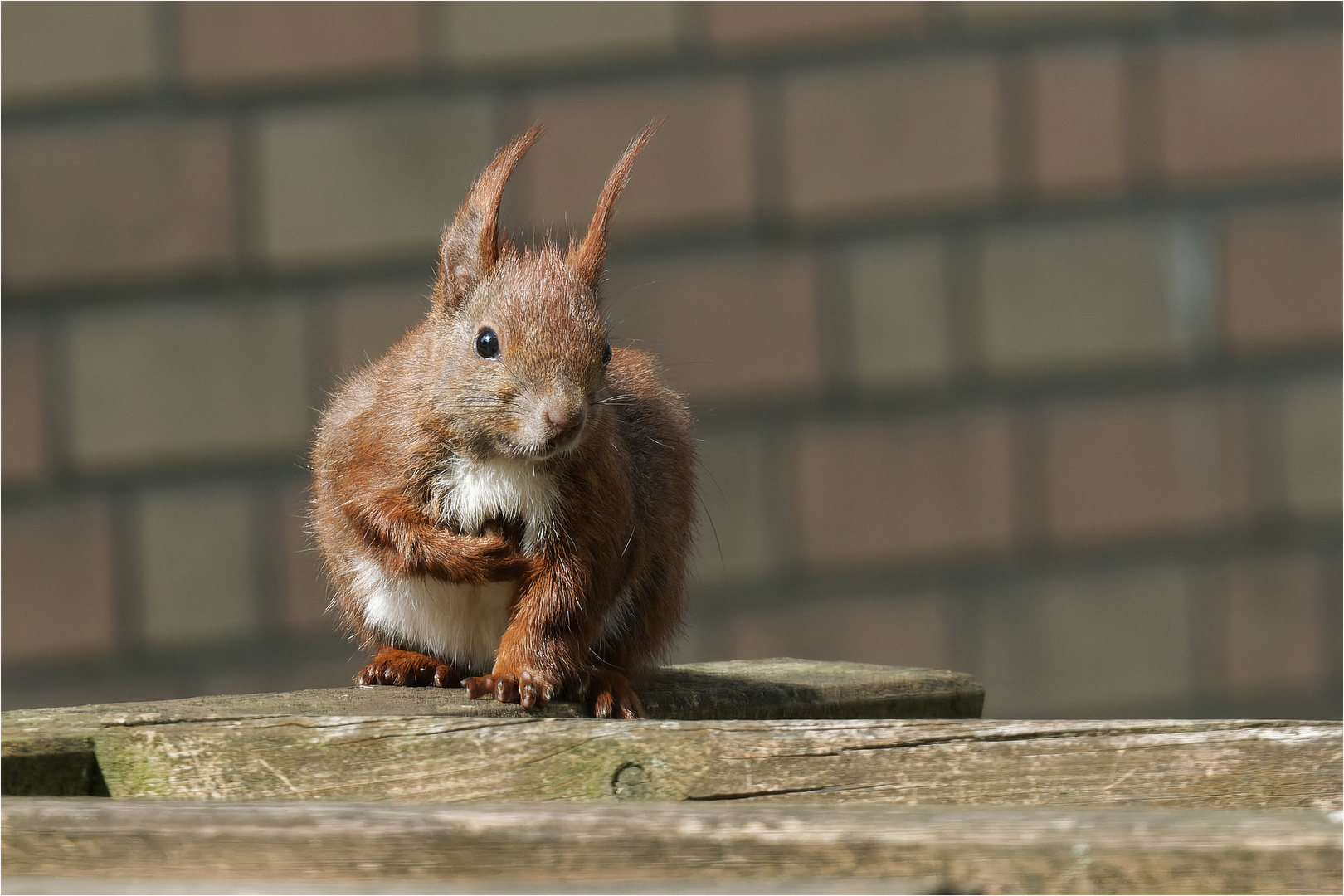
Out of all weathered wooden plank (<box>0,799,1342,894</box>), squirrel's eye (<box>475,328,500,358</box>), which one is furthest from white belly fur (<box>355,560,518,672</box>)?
weathered wooden plank (<box>0,799,1342,894</box>)

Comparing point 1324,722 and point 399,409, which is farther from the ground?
point 399,409

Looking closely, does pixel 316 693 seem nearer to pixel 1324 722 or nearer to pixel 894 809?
pixel 894 809

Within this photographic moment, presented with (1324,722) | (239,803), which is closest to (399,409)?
(239,803)

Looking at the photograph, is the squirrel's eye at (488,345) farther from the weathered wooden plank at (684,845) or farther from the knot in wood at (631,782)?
the weathered wooden plank at (684,845)

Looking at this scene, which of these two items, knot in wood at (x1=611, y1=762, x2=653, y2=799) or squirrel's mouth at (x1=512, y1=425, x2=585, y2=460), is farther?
squirrel's mouth at (x1=512, y1=425, x2=585, y2=460)

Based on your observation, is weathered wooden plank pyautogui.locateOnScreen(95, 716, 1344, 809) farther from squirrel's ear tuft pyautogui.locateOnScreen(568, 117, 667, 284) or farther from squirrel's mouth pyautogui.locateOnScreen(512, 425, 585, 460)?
squirrel's ear tuft pyautogui.locateOnScreen(568, 117, 667, 284)

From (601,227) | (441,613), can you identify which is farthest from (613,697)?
(601,227)

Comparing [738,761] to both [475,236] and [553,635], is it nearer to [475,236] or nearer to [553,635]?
[553,635]
